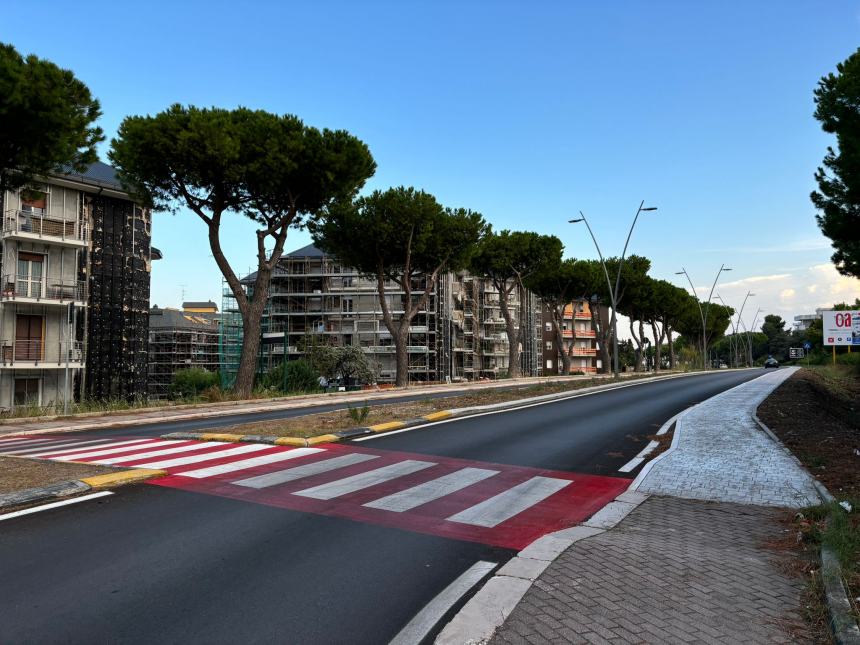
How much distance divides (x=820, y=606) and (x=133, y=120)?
1099 inches

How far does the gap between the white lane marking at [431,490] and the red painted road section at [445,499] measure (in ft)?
0.38

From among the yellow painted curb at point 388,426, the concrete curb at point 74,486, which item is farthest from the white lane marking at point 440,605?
the yellow painted curb at point 388,426

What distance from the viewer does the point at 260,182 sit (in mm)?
26703

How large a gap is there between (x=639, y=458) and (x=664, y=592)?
234 inches

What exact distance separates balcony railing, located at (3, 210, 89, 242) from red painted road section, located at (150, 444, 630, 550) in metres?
26.6

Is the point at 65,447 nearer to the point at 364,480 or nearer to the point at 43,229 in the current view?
the point at 364,480

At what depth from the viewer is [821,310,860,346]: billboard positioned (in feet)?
140

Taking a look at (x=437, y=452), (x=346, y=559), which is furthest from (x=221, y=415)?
(x=346, y=559)

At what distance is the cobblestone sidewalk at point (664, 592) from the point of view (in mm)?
3648

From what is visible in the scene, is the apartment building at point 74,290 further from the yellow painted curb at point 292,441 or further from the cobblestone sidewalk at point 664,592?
the cobblestone sidewalk at point 664,592

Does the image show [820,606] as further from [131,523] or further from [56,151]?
[56,151]

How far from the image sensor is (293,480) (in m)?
7.83

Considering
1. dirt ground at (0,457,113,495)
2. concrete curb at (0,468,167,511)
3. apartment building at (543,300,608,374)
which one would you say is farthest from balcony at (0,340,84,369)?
apartment building at (543,300,608,374)

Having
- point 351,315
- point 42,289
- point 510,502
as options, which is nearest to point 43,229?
point 42,289
